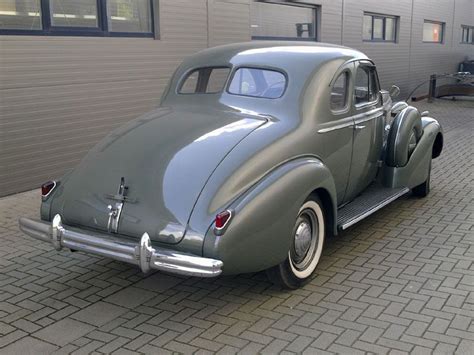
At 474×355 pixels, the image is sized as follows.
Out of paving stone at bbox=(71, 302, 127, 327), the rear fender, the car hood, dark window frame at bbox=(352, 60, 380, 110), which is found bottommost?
paving stone at bbox=(71, 302, 127, 327)

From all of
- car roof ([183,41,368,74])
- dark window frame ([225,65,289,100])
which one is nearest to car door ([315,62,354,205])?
car roof ([183,41,368,74])

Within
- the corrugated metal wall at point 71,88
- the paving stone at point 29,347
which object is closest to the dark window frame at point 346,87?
the paving stone at point 29,347

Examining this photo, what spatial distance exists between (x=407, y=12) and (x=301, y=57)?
14950 mm

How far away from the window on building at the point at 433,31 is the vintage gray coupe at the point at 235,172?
16.4m

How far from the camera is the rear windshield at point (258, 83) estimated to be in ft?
15.4

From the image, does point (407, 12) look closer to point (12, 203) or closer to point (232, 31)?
point (232, 31)

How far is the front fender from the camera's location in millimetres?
3506

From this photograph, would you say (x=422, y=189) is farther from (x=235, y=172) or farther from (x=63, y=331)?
(x=63, y=331)

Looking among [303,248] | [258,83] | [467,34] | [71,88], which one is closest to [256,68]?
[258,83]

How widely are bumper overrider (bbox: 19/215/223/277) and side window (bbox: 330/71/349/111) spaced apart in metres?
2.10

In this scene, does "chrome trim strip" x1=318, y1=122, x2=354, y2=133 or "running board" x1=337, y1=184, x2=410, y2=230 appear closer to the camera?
"chrome trim strip" x1=318, y1=122, x2=354, y2=133

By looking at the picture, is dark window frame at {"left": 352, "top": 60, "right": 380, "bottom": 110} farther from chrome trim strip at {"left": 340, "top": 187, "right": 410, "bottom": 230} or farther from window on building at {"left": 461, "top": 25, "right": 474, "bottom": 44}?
window on building at {"left": 461, "top": 25, "right": 474, "bottom": 44}

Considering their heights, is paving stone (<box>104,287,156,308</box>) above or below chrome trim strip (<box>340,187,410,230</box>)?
below

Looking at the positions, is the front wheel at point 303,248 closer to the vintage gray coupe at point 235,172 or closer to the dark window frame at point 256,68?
the vintage gray coupe at point 235,172
